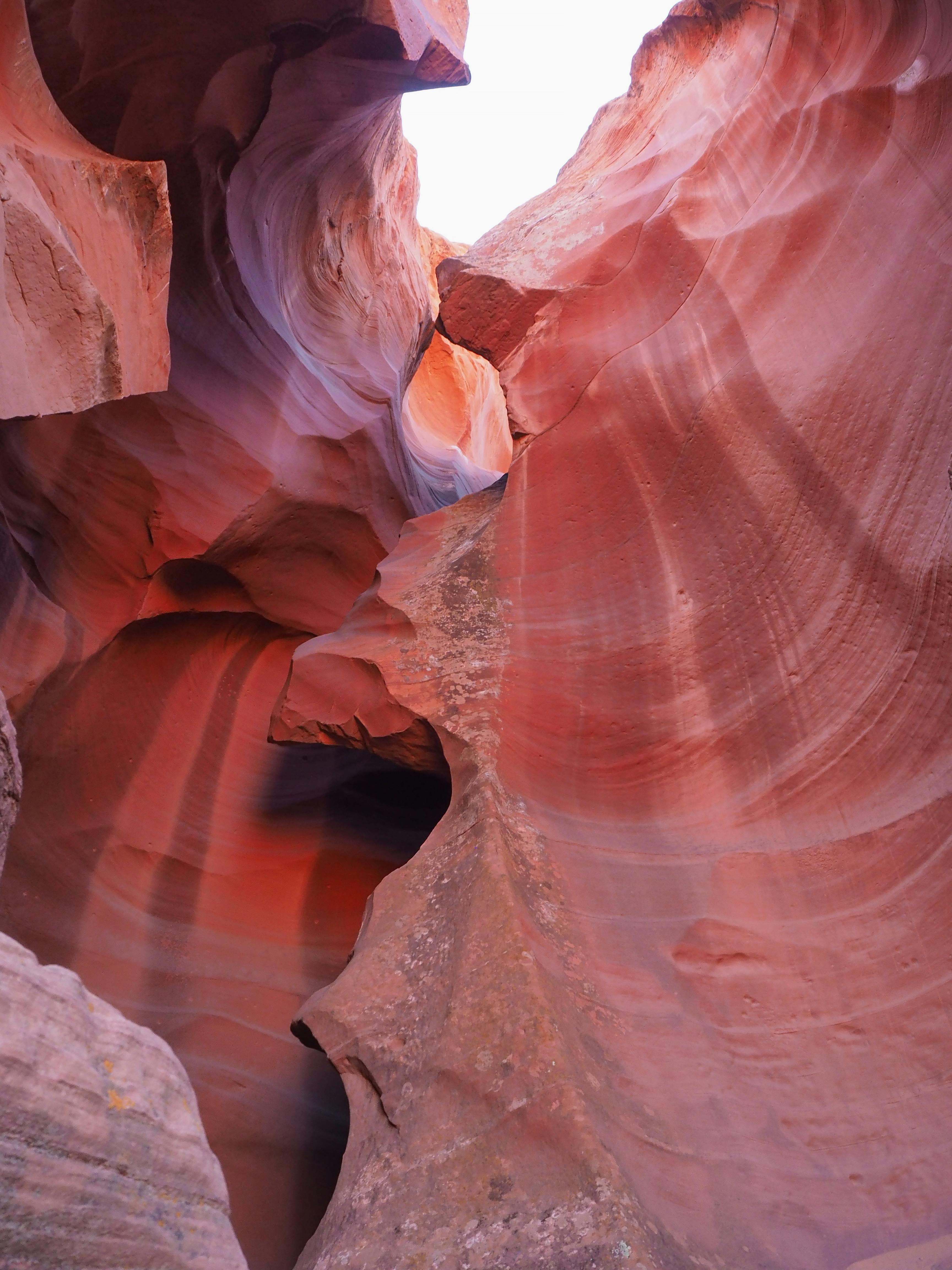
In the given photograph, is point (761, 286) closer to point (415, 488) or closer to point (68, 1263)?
point (415, 488)

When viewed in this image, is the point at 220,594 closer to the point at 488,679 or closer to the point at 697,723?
the point at 488,679

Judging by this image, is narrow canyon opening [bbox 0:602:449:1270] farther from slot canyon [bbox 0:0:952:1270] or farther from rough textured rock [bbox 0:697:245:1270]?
rough textured rock [bbox 0:697:245:1270]

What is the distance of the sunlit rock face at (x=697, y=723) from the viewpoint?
2852mm

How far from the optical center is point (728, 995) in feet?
11.4

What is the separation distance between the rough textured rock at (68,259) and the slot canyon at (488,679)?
21mm

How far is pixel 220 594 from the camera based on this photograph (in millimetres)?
6477

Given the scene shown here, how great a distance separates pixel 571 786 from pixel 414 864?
0.80m

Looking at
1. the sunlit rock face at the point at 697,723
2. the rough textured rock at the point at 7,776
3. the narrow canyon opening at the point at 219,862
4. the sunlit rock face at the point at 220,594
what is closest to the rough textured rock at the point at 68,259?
the sunlit rock face at the point at 220,594

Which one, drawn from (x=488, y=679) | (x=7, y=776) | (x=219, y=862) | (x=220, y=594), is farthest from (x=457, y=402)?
(x=7, y=776)

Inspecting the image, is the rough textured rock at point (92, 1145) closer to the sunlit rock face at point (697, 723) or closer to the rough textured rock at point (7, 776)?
the rough textured rock at point (7, 776)

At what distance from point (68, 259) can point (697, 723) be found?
10.2 ft

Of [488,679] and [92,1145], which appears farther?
[488,679]

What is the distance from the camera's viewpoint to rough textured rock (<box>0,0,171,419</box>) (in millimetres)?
3162

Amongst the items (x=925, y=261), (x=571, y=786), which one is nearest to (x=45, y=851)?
(x=571, y=786)
